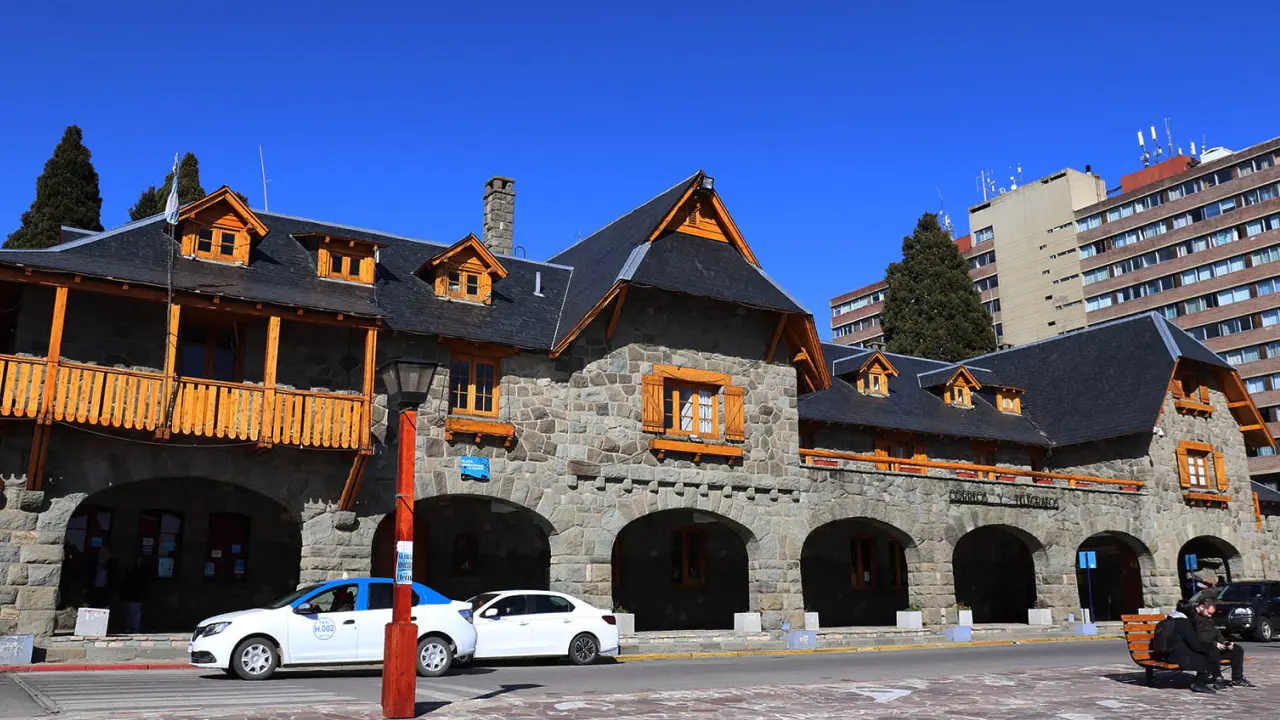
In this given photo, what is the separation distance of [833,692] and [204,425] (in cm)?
1181

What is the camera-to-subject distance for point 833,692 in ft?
42.9

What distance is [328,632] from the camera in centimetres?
1515

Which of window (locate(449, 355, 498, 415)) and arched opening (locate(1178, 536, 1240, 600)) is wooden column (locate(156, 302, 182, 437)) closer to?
window (locate(449, 355, 498, 415))

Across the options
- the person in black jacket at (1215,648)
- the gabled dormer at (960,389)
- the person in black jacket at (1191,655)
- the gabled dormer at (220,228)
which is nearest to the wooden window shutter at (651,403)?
the gabled dormer at (220,228)

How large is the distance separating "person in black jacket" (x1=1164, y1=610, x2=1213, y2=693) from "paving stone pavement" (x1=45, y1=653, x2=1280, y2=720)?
25 centimetres

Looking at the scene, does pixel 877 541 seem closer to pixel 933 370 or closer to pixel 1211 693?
pixel 933 370

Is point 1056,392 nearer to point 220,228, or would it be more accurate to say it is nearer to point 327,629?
point 220,228

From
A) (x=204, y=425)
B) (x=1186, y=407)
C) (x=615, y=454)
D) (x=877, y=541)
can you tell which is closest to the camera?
(x=204, y=425)

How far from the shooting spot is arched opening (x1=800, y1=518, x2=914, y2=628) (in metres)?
30.2

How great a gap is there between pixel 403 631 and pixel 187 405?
31.1 ft

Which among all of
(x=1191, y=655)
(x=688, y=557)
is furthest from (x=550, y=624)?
(x=688, y=557)

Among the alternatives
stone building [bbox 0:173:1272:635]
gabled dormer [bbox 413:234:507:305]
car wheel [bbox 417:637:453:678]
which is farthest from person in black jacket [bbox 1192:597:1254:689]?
gabled dormer [bbox 413:234:507:305]

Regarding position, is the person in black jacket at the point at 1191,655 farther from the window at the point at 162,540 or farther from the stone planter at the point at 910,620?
the window at the point at 162,540

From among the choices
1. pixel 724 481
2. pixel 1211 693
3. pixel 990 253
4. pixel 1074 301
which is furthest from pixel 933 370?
pixel 990 253
